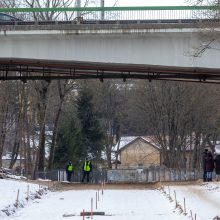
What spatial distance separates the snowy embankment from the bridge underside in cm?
599

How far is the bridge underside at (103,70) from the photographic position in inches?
1289

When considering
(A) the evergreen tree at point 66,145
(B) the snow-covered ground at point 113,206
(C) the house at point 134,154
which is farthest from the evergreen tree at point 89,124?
(C) the house at point 134,154

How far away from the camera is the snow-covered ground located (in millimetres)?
21406

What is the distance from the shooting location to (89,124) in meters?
71.3

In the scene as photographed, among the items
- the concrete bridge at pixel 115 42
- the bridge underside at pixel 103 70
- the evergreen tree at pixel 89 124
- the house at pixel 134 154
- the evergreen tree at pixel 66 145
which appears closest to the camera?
the concrete bridge at pixel 115 42

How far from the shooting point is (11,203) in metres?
23.6

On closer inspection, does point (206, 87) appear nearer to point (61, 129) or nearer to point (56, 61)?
point (61, 129)

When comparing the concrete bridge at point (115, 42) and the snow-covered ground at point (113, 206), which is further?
the concrete bridge at point (115, 42)

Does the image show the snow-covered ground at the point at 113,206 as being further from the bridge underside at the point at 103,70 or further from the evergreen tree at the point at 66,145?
the evergreen tree at the point at 66,145

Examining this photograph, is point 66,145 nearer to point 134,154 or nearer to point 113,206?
point 113,206

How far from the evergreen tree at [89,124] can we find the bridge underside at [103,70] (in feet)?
99.9

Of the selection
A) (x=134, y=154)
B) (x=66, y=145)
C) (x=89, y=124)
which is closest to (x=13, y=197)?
(x=66, y=145)

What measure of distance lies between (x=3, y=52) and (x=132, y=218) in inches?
554

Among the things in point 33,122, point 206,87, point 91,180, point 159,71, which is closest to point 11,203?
point 159,71
